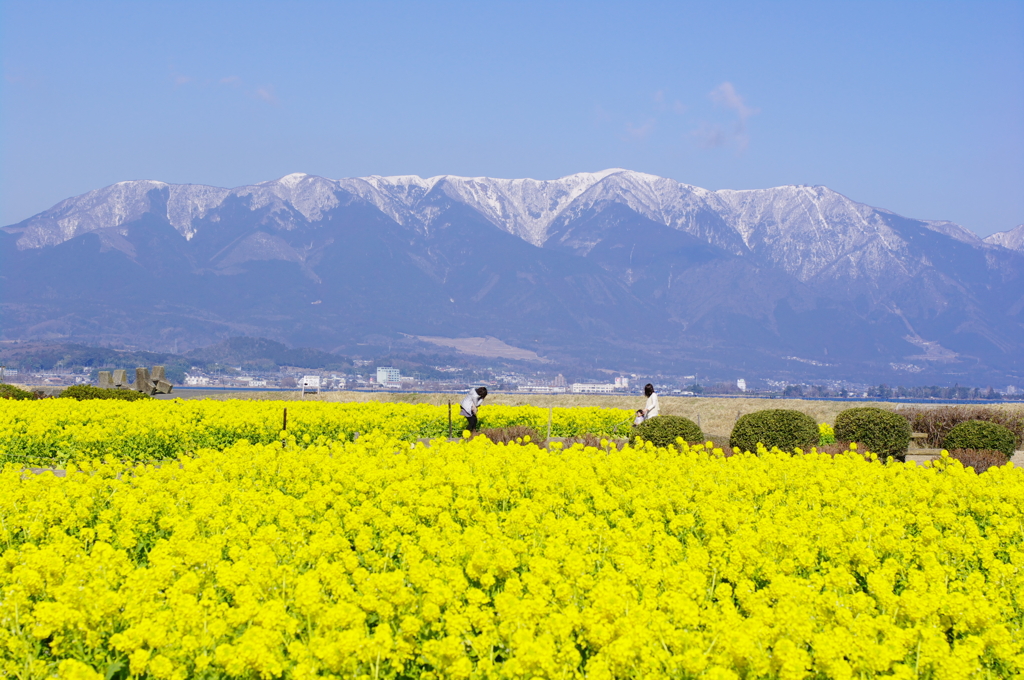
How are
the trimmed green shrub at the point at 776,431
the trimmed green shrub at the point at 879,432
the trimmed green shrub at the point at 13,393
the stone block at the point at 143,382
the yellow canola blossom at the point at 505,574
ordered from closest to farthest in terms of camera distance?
the yellow canola blossom at the point at 505,574 → the trimmed green shrub at the point at 776,431 → the trimmed green shrub at the point at 879,432 → the trimmed green shrub at the point at 13,393 → the stone block at the point at 143,382

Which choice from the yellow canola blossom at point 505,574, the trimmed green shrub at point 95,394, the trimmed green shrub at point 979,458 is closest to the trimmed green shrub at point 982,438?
the trimmed green shrub at point 979,458

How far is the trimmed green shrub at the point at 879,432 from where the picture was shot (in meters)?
18.0

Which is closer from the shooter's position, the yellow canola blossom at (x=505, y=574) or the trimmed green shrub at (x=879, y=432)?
the yellow canola blossom at (x=505, y=574)

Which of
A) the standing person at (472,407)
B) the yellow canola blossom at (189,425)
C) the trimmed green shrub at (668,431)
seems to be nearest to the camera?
the yellow canola blossom at (189,425)

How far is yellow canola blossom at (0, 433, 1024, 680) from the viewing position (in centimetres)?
473

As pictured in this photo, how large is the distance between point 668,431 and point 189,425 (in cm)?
877

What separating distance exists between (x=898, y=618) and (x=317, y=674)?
3.44 meters

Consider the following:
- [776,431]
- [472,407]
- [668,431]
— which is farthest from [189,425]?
[776,431]

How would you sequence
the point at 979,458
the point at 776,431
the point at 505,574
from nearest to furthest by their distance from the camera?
the point at 505,574
the point at 979,458
the point at 776,431

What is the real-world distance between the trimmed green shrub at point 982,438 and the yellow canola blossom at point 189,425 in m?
7.85

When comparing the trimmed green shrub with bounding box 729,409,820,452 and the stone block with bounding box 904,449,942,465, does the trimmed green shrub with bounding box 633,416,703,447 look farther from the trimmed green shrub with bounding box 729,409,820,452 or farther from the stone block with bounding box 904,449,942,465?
the stone block with bounding box 904,449,942,465

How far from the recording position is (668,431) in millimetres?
16875

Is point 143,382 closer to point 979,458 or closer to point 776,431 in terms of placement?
point 776,431

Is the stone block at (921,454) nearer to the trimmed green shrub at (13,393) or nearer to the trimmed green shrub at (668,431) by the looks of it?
the trimmed green shrub at (668,431)
